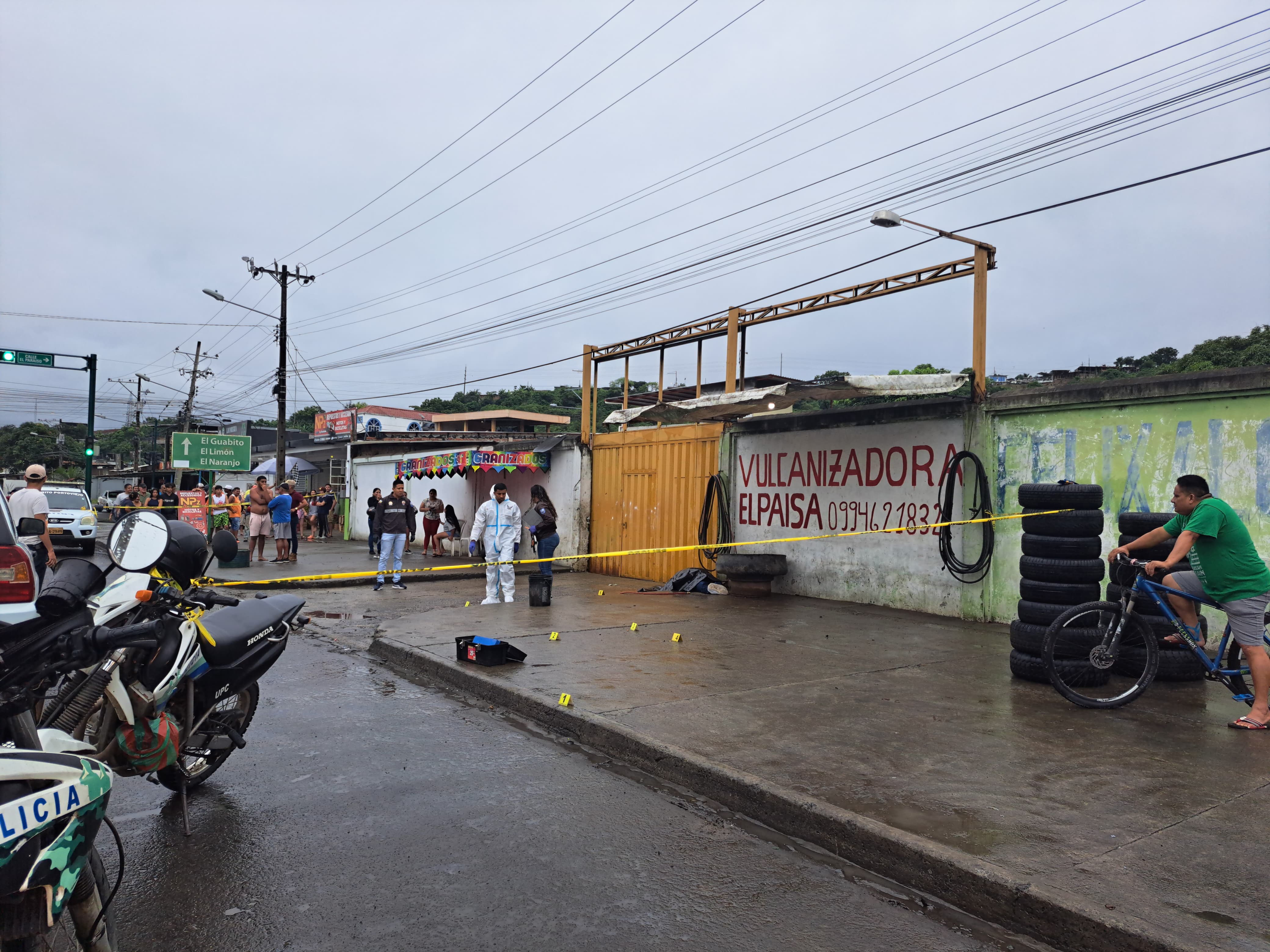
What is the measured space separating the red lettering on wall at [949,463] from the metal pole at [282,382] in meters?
21.6

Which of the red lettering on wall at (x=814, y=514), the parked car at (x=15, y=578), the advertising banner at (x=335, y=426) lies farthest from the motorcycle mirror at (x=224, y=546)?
the advertising banner at (x=335, y=426)

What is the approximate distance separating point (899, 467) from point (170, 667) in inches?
391

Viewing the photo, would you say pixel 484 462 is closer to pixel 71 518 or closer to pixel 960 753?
pixel 71 518

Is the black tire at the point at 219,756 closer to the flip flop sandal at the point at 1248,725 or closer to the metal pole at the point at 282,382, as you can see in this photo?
the flip flop sandal at the point at 1248,725

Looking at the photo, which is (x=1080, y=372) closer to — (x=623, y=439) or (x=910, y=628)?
(x=623, y=439)

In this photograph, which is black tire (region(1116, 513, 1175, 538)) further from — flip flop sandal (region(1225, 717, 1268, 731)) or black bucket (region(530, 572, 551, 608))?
black bucket (region(530, 572, 551, 608))

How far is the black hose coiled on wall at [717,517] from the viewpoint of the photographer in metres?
14.7

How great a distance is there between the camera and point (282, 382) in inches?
1121

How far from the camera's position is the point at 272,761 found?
5301mm

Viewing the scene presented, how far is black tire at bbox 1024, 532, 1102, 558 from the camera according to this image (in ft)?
23.5

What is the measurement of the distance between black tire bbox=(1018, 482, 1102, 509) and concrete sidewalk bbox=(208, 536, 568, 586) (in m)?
9.08

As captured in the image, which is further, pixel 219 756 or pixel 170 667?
pixel 219 756

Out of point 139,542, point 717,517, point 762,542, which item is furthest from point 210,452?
point 139,542

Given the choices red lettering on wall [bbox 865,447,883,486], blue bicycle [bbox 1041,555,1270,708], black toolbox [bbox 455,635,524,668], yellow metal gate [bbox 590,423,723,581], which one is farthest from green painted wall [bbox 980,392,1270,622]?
black toolbox [bbox 455,635,524,668]
